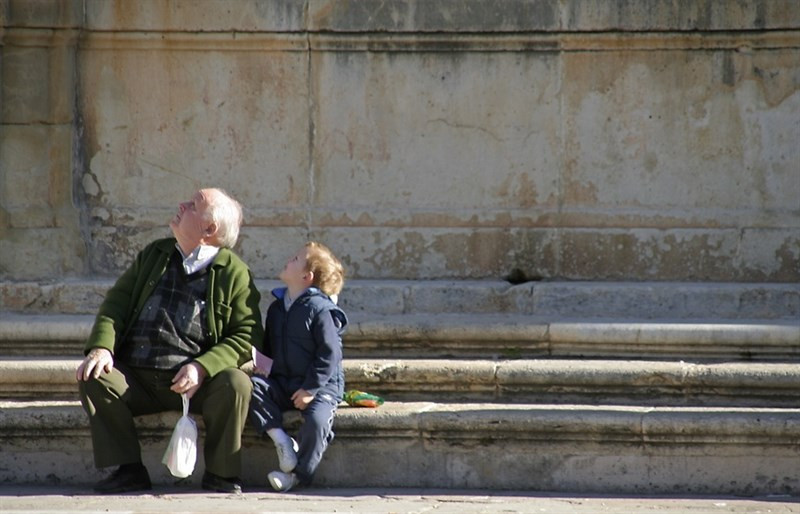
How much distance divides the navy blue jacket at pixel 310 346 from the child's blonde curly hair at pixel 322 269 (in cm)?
4

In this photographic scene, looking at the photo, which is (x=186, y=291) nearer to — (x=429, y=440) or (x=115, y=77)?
(x=429, y=440)

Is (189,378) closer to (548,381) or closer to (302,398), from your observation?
(302,398)

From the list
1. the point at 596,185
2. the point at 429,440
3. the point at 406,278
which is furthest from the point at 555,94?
the point at 429,440

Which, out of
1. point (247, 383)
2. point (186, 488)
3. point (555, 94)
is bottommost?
point (186, 488)

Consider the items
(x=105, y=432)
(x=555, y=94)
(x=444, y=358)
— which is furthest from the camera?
(x=555, y=94)

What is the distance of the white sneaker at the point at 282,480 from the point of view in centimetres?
614

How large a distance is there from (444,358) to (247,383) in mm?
1188

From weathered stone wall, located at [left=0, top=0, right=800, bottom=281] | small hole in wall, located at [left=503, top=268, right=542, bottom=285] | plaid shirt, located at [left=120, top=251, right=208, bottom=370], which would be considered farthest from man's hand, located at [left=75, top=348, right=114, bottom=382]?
small hole in wall, located at [left=503, top=268, right=542, bottom=285]

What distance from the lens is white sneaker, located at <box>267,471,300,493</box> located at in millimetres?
6145

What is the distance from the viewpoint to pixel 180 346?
6.34 metres

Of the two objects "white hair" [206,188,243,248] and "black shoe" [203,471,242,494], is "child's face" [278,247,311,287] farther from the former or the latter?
"black shoe" [203,471,242,494]

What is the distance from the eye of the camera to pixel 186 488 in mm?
6344

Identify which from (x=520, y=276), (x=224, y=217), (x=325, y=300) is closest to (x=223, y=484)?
(x=325, y=300)

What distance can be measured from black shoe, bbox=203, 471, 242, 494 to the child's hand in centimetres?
39
